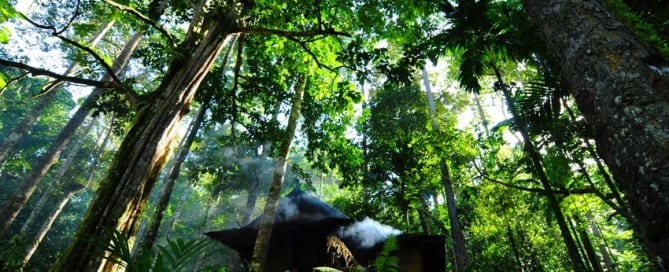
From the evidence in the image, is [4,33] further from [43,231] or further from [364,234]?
[43,231]

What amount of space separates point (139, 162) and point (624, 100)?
354cm

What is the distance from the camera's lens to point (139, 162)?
9.83 feet

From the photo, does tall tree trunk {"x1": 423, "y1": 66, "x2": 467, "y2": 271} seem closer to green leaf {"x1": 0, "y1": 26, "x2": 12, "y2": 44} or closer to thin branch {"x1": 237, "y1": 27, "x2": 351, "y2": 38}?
thin branch {"x1": 237, "y1": 27, "x2": 351, "y2": 38}

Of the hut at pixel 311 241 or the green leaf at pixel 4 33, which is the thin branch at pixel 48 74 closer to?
the green leaf at pixel 4 33

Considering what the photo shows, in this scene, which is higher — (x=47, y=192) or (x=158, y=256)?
(x=47, y=192)

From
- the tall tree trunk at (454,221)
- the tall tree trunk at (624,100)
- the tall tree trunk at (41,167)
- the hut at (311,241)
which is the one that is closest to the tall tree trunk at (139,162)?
the tall tree trunk at (624,100)

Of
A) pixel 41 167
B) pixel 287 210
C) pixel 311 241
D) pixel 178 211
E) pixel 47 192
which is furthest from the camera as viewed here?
pixel 178 211

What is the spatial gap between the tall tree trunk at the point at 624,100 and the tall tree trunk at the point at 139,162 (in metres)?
2.97

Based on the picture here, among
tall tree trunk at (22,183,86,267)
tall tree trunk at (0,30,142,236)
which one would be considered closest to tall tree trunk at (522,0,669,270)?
tall tree trunk at (0,30,142,236)

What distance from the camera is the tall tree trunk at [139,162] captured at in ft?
8.13

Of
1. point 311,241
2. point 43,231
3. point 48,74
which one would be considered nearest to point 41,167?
point 43,231

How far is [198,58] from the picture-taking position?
389 centimetres

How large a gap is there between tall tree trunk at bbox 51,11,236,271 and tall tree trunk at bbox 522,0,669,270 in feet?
9.73

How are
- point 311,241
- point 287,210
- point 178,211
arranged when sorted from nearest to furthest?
point 311,241, point 287,210, point 178,211
